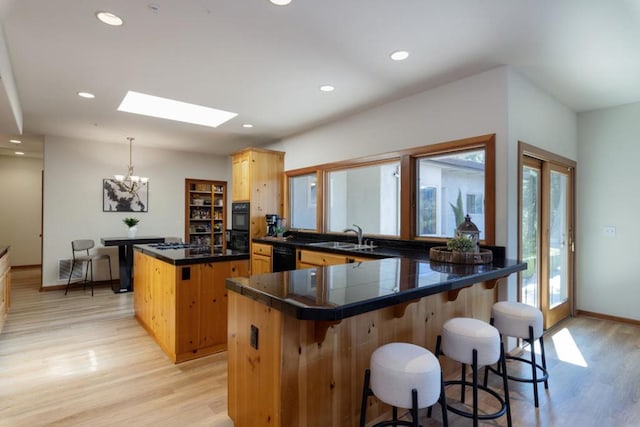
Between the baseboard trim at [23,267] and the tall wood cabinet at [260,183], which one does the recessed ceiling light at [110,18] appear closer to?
the tall wood cabinet at [260,183]

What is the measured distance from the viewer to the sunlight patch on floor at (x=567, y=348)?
2906 mm

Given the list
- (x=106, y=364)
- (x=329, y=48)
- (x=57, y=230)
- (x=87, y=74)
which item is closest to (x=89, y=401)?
(x=106, y=364)

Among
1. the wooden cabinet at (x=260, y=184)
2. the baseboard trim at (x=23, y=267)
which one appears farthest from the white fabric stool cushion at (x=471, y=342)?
the baseboard trim at (x=23, y=267)

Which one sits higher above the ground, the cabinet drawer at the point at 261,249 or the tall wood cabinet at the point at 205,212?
the tall wood cabinet at the point at 205,212

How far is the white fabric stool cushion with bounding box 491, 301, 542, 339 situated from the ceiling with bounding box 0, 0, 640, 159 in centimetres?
197

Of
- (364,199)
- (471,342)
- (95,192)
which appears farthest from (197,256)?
(95,192)

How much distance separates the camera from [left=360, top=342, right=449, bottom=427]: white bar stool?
142 centimetres

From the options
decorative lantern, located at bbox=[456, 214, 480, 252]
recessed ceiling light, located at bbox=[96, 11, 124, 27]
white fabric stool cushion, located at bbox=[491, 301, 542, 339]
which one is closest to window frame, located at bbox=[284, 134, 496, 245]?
decorative lantern, located at bbox=[456, 214, 480, 252]

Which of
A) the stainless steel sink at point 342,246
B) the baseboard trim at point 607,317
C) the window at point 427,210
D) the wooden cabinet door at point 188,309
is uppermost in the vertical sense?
the window at point 427,210

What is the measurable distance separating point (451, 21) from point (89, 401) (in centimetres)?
361

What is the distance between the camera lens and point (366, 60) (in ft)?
9.07

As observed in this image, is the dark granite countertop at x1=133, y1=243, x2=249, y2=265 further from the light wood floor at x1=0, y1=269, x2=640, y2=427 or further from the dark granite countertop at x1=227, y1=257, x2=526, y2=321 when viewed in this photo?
the dark granite countertop at x1=227, y1=257, x2=526, y2=321

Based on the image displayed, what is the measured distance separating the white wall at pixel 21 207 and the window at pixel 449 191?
28.6 ft

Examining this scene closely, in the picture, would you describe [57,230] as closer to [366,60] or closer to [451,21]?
[366,60]
